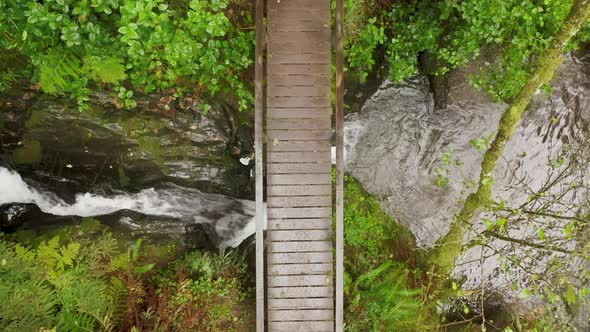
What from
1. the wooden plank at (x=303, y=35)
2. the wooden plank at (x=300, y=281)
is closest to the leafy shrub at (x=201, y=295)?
the wooden plank at (x=300, y=281)

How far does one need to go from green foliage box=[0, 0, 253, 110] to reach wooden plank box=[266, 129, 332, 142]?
2.22ft

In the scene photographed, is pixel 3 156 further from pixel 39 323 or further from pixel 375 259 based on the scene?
pixel 375 259

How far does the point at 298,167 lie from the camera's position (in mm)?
6051

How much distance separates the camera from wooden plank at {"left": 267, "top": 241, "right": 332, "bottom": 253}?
19.8ft

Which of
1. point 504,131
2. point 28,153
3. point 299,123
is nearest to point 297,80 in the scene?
point 299,123

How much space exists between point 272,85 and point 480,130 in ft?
13.5

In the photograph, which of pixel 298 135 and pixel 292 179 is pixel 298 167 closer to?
pixel 292 179

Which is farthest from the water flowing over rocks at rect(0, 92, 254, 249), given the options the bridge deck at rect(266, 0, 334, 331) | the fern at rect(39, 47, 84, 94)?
the bridge deck at rect(266, 0, 334, 331)

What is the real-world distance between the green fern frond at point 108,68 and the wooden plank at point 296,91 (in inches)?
78.9

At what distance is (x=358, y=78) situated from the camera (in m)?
7.38

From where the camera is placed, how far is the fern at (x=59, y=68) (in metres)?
5.04

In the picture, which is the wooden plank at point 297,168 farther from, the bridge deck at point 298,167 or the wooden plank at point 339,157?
the wooden plank at point 339,157

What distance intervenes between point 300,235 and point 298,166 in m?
1.02

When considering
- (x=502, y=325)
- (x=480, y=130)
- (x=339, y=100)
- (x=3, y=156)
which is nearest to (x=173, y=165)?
(x=3, y=156)
